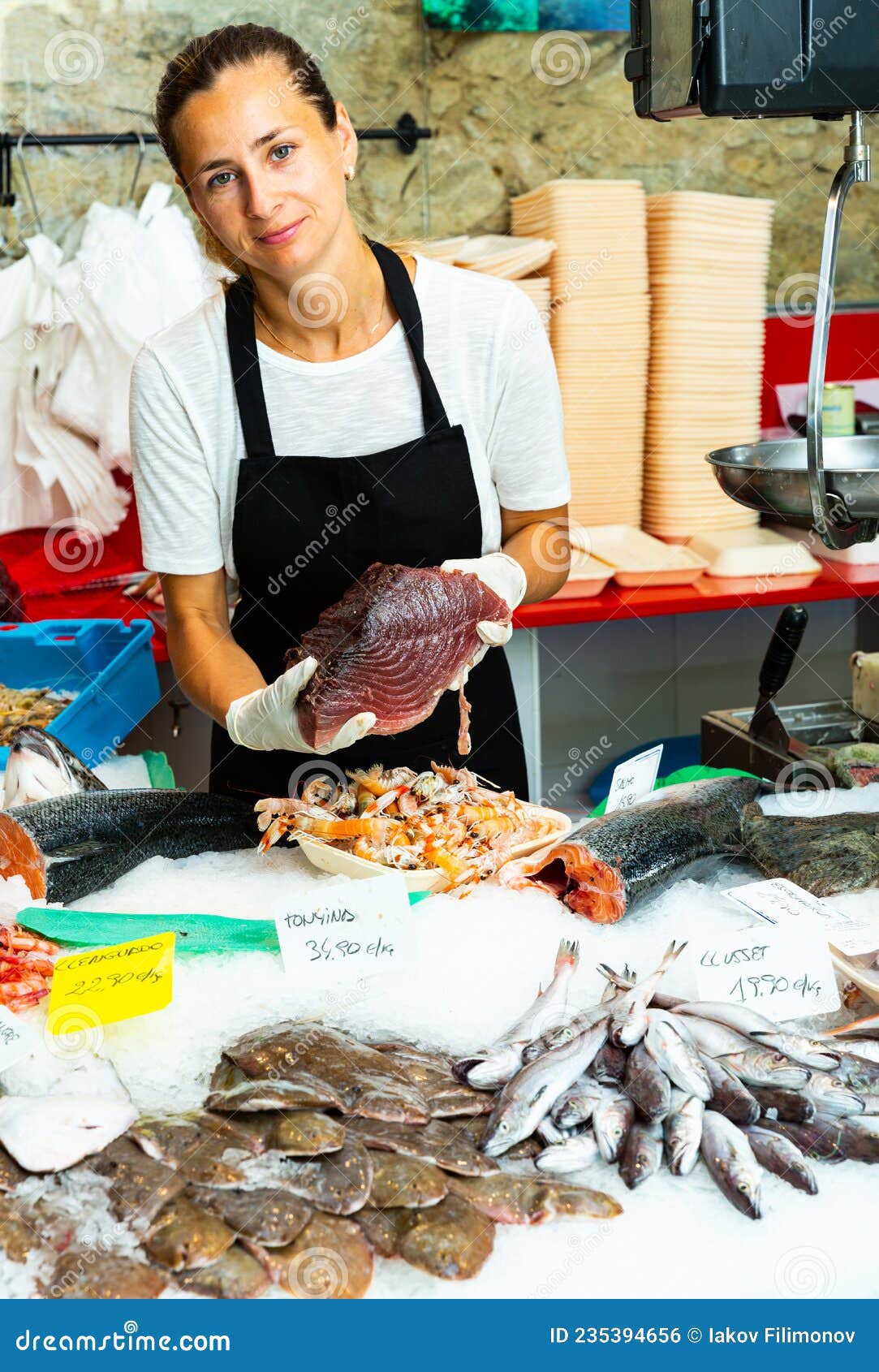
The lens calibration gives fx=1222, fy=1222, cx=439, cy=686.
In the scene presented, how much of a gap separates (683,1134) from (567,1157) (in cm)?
12

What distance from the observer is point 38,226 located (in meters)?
3.96

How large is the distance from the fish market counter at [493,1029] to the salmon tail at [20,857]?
0.03 meters

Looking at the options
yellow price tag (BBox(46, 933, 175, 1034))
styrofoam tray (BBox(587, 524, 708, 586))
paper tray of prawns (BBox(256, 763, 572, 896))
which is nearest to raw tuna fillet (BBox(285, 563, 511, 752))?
paper tray of prawns (BBox(256, 763, 572, 896))

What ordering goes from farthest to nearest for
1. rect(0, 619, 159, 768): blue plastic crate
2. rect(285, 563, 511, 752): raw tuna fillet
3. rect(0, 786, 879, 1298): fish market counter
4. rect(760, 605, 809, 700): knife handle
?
1. rect(0, 619, 159, 768): blue plastic crate
2. rect(760, 605, 809, 700): knife handle
3. rect(285, 563, 511, 752): raw tuna fillet
4. rect(0, 786, 879, 1298): fish market counter

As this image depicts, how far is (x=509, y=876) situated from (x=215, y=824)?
0.53m

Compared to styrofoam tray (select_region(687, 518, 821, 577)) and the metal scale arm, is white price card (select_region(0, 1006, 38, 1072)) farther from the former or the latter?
styrofoam tray (select_region(687, 518, 821, 577))

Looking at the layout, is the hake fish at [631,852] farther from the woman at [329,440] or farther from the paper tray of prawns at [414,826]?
the woman at [329,440]

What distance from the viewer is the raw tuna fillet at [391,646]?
165 centimetres

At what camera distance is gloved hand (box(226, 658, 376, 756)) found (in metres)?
1.66

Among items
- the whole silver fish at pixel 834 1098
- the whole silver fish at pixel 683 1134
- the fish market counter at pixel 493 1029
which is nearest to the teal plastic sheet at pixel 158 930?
the fish market counter at pixel 493 1029

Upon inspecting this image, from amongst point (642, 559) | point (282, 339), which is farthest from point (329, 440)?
point (642, 559)

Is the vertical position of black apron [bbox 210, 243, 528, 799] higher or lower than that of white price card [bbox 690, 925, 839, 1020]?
higher

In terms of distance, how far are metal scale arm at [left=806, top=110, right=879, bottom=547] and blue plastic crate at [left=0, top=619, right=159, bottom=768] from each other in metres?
1.77

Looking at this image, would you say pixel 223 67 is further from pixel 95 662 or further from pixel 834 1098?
pixel 834 1098
